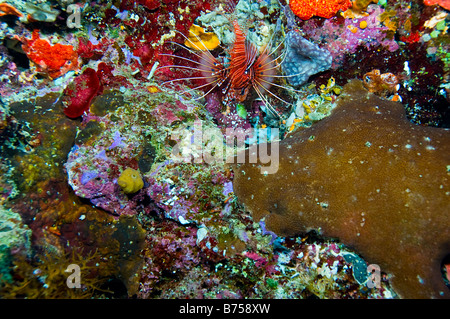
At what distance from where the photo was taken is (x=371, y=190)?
2695 millimetres

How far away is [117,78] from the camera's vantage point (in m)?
3.78

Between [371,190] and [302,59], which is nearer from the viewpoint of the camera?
[371,190]

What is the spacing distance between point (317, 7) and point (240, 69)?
1478 millimetres

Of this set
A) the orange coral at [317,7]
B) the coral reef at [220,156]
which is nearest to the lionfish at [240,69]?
the coral reef at [220,156]

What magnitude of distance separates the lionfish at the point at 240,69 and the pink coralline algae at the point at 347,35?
627 millimetres

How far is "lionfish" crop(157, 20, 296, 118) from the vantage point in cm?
387

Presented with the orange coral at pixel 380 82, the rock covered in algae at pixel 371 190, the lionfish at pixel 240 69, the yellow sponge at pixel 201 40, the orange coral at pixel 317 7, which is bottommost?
the rock covered in algae at pixel 371 190

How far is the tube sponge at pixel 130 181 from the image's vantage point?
9.77 feet

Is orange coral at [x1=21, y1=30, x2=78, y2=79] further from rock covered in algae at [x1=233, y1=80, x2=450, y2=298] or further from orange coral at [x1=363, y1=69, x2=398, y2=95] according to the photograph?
orange coral at [x1=363, y1=69, x2=398, y2=95]

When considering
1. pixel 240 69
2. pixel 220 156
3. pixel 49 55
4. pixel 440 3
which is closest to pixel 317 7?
pixel 240 69

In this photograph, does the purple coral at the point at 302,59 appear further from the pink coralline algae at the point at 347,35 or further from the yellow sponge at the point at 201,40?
the yellow sponge at the point at 201,40

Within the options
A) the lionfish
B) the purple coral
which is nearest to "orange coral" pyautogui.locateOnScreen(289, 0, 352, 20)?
the purple coral

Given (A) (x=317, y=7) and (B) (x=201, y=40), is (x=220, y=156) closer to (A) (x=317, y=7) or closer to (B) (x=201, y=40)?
(B) (x=201, y=40)

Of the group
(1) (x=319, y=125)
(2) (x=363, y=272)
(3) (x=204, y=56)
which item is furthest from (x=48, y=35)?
(2) (x=363, y=272)
